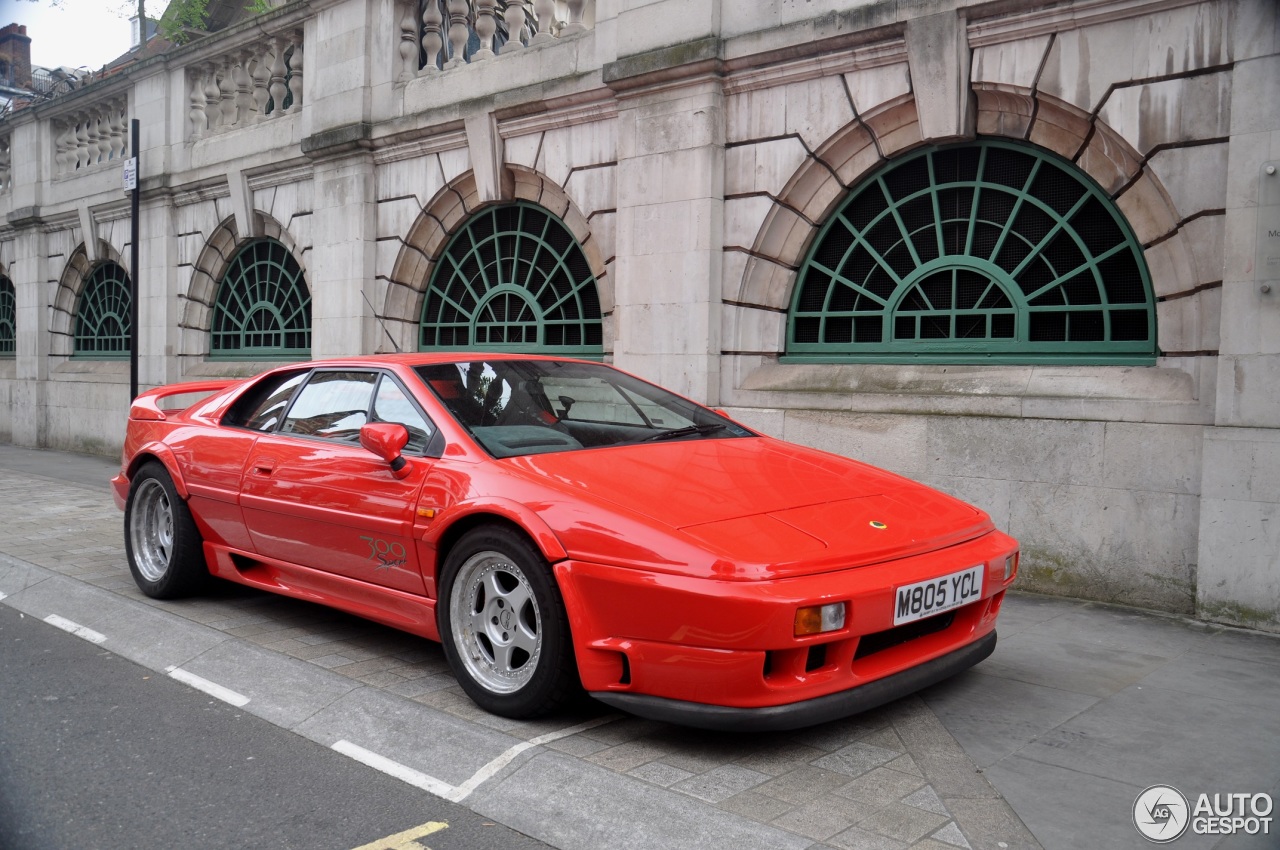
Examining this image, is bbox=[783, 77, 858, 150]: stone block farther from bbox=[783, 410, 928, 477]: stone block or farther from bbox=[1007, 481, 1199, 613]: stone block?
bbox=[1007, 481, 1199, 613]: stone block

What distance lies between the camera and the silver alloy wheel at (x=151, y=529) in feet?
19.8

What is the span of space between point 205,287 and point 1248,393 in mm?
13281

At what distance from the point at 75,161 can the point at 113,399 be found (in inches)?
184

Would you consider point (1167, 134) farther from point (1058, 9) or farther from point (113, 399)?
point (113, 399)

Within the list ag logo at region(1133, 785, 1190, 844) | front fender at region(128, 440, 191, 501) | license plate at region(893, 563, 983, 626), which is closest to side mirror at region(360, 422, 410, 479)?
front fender at region(128, 440, 191, 501)

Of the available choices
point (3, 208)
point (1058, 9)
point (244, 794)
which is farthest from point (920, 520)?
point (3, 208)

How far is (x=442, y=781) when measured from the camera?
11.4ft

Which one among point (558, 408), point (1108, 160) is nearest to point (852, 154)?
point (1108, 160)

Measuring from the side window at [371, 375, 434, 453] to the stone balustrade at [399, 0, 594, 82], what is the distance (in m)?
6.09

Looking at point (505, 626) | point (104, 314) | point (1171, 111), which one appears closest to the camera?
point (505, 626)

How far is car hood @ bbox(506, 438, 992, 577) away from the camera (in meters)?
3.54

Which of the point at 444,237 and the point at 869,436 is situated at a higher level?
the point at 444,237

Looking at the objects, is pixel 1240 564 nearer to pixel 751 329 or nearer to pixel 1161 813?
pixel 1161 813

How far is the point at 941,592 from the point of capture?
3.78 metres
